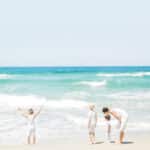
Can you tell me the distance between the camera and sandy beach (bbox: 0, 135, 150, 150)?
450 inches

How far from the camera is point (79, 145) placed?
11.8 meters

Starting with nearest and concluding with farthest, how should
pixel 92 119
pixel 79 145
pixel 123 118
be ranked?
pixel 79 145, pixel 123 118, pixel 92 119

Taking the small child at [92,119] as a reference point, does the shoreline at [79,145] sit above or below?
below

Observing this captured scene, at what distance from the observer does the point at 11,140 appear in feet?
42.5

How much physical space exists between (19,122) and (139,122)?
3934 mm

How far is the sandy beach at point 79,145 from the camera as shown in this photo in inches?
450

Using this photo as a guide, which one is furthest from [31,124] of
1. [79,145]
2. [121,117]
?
[121,117]

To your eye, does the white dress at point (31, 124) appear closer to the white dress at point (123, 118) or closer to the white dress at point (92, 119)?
the white dress at point (92, 119)

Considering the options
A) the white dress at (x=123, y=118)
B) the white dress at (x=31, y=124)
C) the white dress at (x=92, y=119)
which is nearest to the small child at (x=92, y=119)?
the white dress at (x=92, y=119)

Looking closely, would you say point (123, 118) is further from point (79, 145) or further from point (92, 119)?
point (79, 145)

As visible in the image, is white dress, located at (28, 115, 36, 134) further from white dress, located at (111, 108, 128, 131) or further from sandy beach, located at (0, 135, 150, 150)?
white dress, located at (111, 108, 128, 131)

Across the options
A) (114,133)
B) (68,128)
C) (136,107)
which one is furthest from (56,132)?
(136,107)

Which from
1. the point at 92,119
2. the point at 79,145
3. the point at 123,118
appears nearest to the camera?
the point at 79,145

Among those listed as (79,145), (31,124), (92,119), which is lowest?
(79,145)
